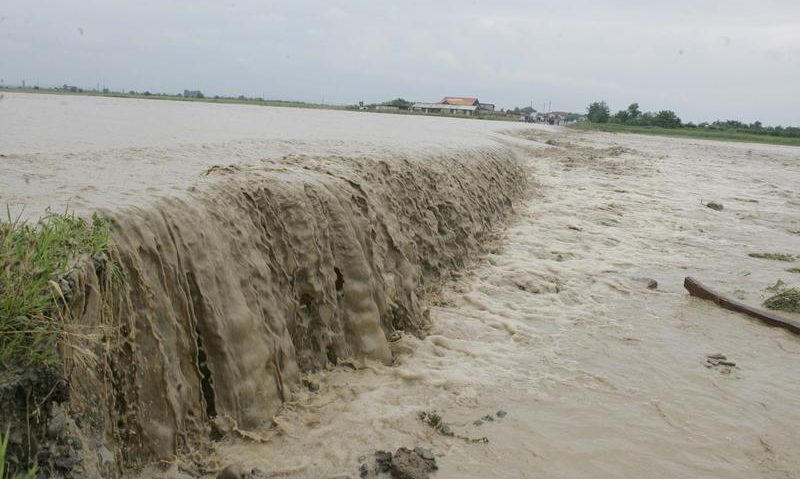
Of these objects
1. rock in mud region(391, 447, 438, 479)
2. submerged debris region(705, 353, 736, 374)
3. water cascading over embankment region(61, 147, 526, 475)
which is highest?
water cascading over embankment region(61, 147, 526, 475)

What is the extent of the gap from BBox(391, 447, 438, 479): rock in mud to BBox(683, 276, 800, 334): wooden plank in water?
15.9 feet

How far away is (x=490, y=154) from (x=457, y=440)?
39.8ft

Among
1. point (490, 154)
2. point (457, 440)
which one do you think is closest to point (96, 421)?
point (457, 440)

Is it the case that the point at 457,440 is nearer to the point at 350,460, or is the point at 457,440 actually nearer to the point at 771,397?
the point at 350,460

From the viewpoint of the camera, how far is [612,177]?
20297 mm

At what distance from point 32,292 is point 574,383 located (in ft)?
13.6

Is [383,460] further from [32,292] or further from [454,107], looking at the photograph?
[454,107]

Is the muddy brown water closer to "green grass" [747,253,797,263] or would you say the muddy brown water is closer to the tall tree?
"green grass" [747,253,797,263]

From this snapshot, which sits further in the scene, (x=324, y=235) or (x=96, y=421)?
(x=324, y=235)

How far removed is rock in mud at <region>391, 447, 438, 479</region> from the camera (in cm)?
376

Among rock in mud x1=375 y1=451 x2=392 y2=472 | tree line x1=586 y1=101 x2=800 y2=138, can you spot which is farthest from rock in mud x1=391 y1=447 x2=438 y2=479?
tree line x1=586 y1=101 x2=800 y2=138

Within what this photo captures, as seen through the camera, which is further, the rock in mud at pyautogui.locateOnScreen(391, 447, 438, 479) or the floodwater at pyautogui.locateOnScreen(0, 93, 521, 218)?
the floodwater at pyautogui.locateOnScreen(0, 93, 521, 218)

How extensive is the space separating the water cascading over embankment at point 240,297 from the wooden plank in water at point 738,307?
11.2 ft

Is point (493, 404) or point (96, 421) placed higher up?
point (96, 421)
